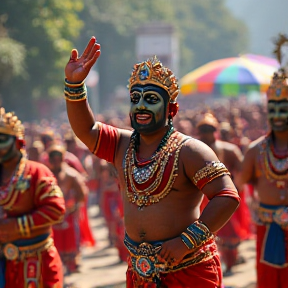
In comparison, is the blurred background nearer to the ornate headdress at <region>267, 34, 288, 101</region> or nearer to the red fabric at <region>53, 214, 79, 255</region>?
the ornate headdress at <region>267, 34, 288, 101</region>

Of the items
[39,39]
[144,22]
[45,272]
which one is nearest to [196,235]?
[45,272]

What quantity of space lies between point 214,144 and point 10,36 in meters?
20.0

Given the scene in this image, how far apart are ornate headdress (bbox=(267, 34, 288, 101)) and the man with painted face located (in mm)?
2514

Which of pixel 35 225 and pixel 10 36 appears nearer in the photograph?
pixel 35 225

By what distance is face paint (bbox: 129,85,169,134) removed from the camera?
4.93 m

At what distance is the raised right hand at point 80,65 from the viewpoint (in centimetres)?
498

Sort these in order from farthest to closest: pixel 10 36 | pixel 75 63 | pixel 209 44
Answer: pixel 209 44, pixel 10 36, pixel 75 63

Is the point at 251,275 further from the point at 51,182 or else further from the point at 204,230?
the point at 204,230

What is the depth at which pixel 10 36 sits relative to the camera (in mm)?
28125

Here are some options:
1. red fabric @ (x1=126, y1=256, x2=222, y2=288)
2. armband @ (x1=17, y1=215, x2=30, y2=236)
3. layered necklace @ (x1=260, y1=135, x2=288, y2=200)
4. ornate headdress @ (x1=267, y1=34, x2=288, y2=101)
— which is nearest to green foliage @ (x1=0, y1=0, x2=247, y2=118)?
ornate headdress @ (x1=267, y1=34, x2=288, y2=101)

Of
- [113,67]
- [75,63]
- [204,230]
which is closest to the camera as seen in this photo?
[204,230]

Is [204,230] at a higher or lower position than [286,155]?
lower

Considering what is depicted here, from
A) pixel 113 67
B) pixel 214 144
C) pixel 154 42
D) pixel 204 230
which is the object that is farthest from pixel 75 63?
pixel 113 67

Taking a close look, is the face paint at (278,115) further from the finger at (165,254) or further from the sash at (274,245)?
the finger at (165,254)
